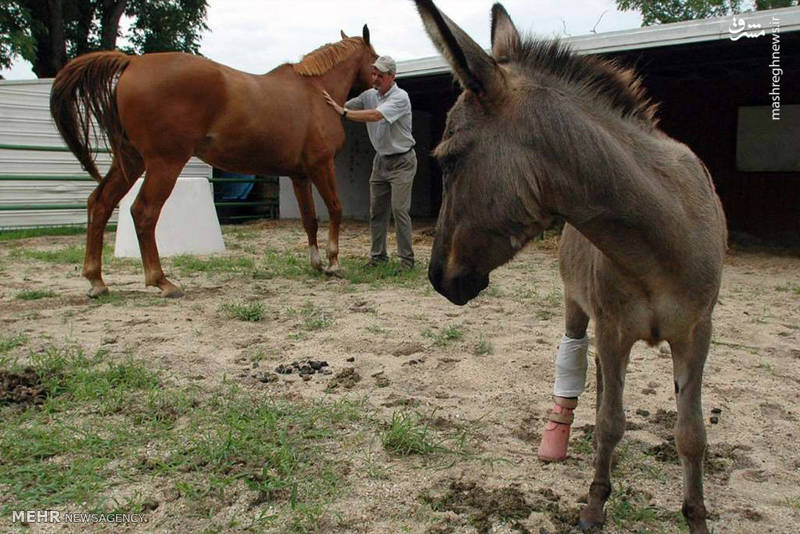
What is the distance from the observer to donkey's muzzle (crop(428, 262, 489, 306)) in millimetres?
2084

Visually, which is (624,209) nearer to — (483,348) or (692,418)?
(692,418)

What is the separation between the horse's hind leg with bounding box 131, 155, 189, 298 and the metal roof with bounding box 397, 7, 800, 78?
157 inches

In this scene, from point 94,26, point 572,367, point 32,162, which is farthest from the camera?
point 94,26

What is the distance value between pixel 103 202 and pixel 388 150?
10.1ft

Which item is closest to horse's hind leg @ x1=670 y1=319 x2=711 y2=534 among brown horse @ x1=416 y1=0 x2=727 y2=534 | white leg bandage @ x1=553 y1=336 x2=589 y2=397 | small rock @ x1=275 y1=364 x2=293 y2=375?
brown horse @ x1=416 y1=0 x2=727 y2=534

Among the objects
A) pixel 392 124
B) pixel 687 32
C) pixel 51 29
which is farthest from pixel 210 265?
pixel 51 29

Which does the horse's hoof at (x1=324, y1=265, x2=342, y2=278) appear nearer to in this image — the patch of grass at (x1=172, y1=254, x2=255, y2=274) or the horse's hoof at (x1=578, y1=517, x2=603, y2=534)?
the patch of grass at (x1=172, y1=254, x2=255, y2=274)

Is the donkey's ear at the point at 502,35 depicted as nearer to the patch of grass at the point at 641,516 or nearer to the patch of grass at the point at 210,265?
the patch of grass at the point at 641,516

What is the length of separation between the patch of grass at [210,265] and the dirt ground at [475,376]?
34 cm

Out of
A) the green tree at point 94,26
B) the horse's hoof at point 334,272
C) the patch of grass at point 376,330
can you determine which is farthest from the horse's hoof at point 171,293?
the green tree at point 94,26

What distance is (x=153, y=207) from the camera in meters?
5.84

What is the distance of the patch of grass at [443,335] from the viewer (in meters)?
4.55

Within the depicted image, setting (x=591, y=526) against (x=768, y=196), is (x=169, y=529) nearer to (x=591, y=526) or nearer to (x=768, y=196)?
(x=591, y=526)

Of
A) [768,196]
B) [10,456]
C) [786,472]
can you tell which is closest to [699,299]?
[786,472]
